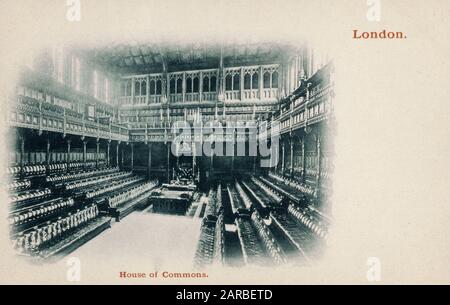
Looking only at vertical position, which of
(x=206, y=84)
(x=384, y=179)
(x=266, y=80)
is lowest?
(x=384, y=179)

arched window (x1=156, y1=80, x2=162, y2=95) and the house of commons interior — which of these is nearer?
the house of commons interior

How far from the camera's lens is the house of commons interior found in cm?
440

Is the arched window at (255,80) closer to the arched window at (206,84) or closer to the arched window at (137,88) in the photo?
the arched window at (206,84)

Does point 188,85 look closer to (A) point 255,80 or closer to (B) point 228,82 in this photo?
(B) point 228,82

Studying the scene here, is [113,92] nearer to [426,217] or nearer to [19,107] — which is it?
[19,107]

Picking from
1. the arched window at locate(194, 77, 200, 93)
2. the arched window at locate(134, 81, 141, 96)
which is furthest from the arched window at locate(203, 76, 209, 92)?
the arched window at locate(134, 81, 141, 96)

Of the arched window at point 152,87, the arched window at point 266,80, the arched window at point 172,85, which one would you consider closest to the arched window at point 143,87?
the arched window at point 152,87

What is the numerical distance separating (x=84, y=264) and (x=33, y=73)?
1019 centimetres

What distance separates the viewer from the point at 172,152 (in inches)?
537

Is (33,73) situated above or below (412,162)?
above

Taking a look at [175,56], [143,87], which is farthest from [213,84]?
[143,87]

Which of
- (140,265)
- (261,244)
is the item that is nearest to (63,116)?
(140,265)

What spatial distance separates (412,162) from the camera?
3426 mm

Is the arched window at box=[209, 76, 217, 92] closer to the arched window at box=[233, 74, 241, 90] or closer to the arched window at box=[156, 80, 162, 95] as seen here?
the arched window at box=[233, 74, 241, 90]
